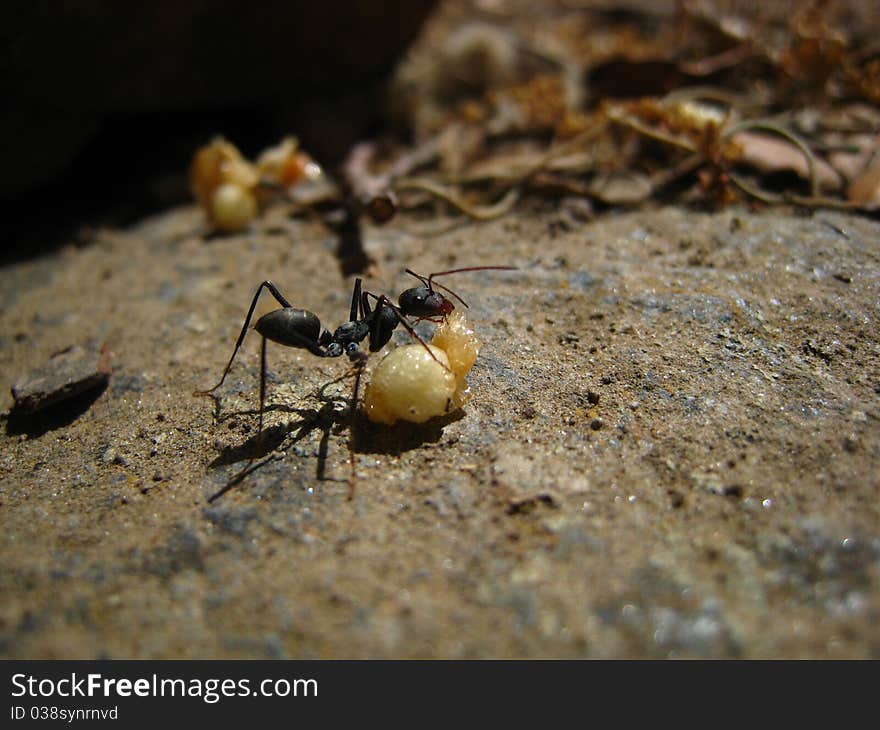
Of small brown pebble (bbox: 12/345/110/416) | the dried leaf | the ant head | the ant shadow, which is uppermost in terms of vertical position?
the dried leaf

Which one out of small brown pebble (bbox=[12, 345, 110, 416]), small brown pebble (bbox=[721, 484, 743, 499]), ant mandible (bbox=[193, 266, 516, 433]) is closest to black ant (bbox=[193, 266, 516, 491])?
ant mandible (bbox=[193, 266, 516, 433])

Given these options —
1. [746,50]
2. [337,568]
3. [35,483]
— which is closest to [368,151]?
[746,50]

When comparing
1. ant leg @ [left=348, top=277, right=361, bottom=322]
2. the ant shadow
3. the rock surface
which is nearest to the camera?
the rock surface

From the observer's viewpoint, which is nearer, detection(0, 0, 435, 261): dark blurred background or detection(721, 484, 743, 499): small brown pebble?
detection(721, 484, 743, 499): small brown pebble

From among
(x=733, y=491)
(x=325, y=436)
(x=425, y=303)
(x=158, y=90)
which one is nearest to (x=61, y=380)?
(x=325, y=436)

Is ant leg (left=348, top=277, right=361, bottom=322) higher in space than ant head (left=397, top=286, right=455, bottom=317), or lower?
lower

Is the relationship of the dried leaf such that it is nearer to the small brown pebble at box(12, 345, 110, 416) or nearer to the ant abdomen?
the ant abdomen

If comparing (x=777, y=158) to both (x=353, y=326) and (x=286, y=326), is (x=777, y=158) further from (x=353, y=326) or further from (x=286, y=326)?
(x=286, y=326)

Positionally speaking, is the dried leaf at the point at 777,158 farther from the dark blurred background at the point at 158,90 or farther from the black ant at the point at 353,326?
the dark blurred background at the point at 158,90
